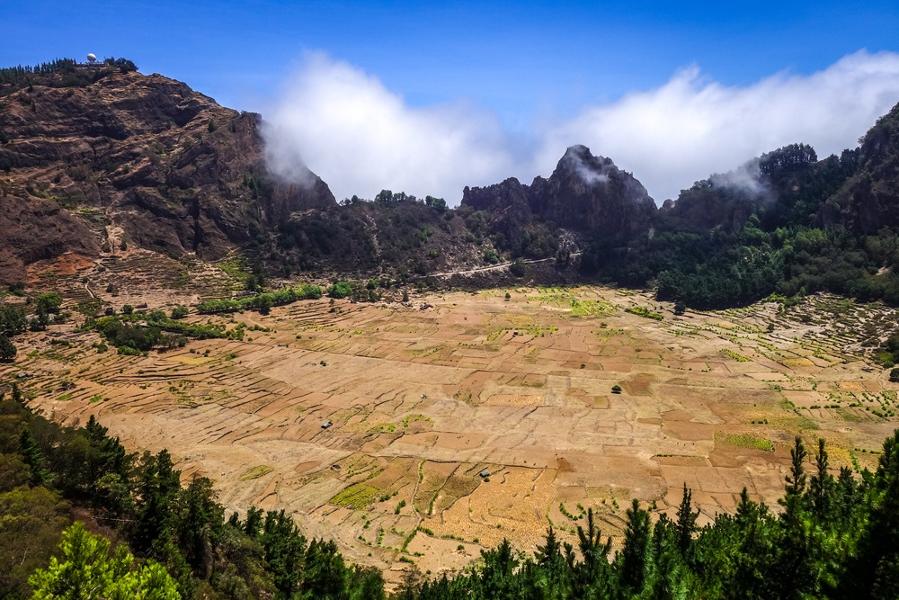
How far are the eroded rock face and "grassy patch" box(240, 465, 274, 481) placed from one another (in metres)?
92.4

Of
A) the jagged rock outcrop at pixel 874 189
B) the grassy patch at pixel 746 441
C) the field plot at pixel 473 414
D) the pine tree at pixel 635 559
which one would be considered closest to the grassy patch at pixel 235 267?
the field plot at pixel 473 414

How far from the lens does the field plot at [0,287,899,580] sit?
4941cm

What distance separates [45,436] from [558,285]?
531ft

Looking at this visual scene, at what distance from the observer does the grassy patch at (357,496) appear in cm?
4928

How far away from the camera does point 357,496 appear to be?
50625mm

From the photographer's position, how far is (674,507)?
48.9 m

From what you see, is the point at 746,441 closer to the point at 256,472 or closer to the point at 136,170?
the point at 256,472

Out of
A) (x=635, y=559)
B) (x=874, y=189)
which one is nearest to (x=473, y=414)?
(x=635, y=559)

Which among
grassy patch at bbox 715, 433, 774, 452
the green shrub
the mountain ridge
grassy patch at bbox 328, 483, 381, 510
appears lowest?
grassy patch at bbox 328, 483, 381, 510

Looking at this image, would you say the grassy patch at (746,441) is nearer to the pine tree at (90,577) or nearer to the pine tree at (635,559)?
the pine tree at (635,559)

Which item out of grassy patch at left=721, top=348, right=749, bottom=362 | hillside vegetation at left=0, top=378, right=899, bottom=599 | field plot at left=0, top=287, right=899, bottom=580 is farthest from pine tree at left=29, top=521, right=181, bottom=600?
grassy patch at left=721, top=348, right=749, bottom=362

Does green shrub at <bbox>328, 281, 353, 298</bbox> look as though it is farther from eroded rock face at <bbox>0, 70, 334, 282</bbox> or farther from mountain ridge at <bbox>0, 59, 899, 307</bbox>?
eroded rock face at <bbox>0, 70, 334, 282</bbox>

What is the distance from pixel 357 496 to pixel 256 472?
1206 cm

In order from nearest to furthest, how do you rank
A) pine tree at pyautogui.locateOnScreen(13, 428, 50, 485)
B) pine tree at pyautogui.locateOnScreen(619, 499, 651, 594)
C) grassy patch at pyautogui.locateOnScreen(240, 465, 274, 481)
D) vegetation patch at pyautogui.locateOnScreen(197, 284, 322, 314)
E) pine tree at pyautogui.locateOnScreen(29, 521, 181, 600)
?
pine tree at pyautogui.locateOnScreen(29, 521, 181, 600)
pine tree at pyautogui.locateOnScreen(619, 499, 651, 594)
pine tree at pyautogui.locateOnScreen(13, 428, 50, 485)
grassy patch at pyautogui.locateOnScreen(240, 465, 274, 481)
vegetation patch at pyautogui.locateOnScreen(197, 284, 322, 314)
